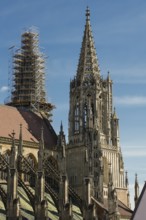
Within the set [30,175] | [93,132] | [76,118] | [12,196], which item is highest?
[76,118]

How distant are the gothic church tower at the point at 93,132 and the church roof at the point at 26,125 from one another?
2295mm

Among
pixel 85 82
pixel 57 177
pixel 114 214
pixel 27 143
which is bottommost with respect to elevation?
pixel 114 214

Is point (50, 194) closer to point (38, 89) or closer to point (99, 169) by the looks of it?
point (99, 169)

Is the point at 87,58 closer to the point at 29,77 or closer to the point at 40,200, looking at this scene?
the point at 29,77

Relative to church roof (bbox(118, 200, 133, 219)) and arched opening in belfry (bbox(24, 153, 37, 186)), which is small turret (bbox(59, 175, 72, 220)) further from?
church roof (bbox(118, 200, 133, 219))

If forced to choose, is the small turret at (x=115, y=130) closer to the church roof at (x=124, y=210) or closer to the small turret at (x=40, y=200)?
the church roof at (x=124, y=210)

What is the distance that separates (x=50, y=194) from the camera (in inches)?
1458

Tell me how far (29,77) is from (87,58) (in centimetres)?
974

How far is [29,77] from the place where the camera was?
55.8m

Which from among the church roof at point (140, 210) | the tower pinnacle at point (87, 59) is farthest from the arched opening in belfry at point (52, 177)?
the church roof at point (140, 210)

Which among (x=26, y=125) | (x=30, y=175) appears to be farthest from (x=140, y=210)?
(x=26, y=125)

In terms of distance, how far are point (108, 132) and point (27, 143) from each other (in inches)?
306

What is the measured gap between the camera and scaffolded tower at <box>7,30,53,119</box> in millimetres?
54287

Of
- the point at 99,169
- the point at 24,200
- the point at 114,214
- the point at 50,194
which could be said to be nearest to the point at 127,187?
the point at 99,169
